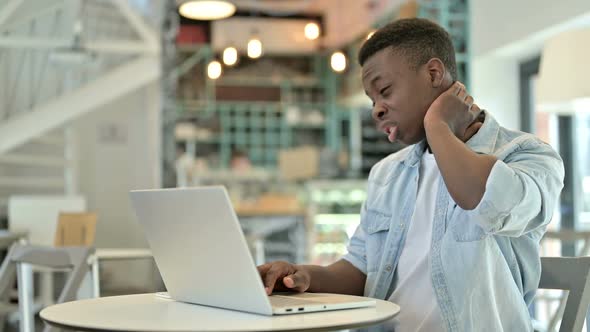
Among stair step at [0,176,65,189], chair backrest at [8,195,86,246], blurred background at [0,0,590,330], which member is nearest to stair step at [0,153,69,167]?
blurred background at [0,0,590,330]

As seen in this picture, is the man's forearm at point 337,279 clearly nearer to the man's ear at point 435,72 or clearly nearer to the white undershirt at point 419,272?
the white undershirt at point 419,272

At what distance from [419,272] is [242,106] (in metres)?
9.91

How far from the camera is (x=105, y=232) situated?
8.70 meters

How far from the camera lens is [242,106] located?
1147cm

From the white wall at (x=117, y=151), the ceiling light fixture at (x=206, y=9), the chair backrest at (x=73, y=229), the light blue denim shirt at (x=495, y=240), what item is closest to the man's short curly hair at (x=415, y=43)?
the light blue denim shirt at (x=495, y=240)

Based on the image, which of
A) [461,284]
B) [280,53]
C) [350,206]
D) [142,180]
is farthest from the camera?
[280,53]

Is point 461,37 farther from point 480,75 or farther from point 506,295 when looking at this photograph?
point 506,295

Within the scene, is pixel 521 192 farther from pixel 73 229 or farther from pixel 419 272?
pixel 73 229

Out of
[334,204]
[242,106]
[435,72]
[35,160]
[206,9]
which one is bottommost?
[334,204]

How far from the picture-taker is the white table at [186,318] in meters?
1.21

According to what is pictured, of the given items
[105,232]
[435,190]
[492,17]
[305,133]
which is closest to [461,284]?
[435,190]

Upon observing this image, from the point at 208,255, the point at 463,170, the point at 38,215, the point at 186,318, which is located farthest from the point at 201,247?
the point at 38,215

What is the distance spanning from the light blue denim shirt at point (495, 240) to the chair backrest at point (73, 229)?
263 centimetres

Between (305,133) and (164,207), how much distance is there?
10236mm
